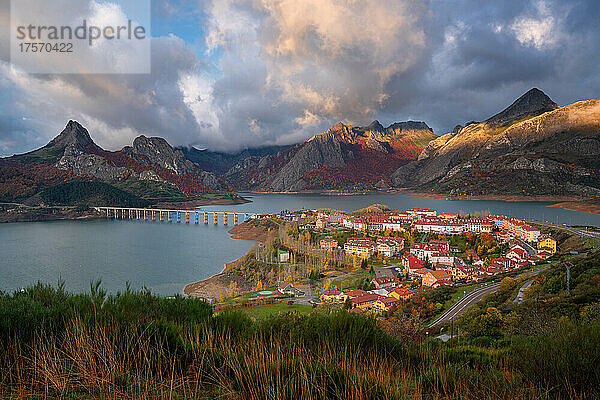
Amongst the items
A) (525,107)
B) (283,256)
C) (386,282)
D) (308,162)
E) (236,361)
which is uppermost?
(525,107)

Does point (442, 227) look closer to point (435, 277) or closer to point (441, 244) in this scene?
point (441, 244)

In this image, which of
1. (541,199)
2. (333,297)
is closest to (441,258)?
(333,297)

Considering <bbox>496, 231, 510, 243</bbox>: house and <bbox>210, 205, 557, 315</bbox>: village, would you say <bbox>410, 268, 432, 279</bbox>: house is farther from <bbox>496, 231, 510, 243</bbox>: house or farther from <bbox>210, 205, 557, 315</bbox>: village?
<bbox>496, 231, 510, 243</bbox>: house

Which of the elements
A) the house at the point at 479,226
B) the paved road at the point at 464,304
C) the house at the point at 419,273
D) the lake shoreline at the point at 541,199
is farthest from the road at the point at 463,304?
the lake shoreline at the point at 541,199

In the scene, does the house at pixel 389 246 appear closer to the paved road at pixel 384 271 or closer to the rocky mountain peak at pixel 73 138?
the paved road at pixel 384 271

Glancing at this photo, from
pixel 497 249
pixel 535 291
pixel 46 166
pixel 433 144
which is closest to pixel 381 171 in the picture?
pixel 433 144

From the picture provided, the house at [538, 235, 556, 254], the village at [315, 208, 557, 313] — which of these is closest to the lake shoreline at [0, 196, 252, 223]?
the village at [315, 208, 557, 313]
